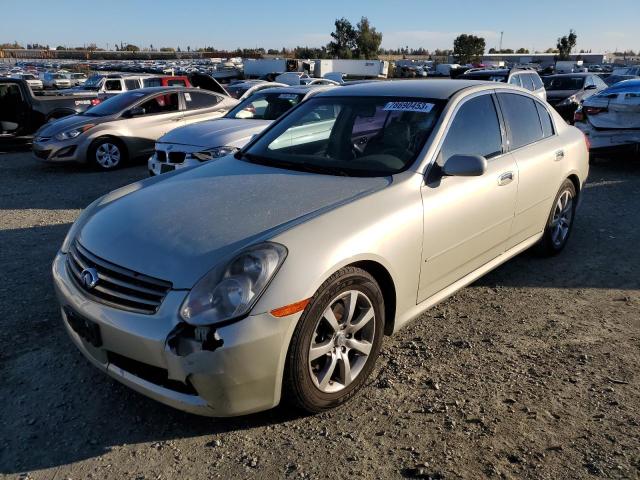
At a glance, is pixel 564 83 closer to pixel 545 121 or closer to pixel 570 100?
pixel 570 100

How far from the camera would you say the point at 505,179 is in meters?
3.82

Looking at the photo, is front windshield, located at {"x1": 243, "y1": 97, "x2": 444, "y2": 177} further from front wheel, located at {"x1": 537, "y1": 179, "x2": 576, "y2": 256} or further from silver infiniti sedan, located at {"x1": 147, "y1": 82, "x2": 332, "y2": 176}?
silver infiniti sedan, located at {"x1": 147, "y1": 82, "x2": 332, "y2": 176}

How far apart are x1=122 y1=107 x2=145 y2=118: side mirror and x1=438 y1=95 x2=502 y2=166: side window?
7479 millimetres

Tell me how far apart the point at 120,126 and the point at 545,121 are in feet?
24.3

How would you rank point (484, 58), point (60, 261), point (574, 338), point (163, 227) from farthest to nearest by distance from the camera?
point (484, 58)
point (574, 338)
point (60, 261)
point (163, 227)

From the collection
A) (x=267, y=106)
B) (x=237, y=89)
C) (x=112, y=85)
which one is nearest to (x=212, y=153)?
(x=267, y=106)

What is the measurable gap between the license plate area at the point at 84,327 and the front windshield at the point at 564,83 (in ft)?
50.9

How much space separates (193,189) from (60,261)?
87 cm

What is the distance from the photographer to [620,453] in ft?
8.16

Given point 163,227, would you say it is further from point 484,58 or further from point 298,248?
point 484,58

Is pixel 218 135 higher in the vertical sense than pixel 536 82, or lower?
lower

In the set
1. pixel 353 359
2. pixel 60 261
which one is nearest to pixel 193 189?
pixel 60 261

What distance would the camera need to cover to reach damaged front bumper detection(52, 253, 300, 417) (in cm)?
228

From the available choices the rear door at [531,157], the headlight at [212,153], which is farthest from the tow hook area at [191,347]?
the headlight at [212,153]
